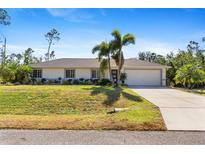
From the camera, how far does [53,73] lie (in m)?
31.7

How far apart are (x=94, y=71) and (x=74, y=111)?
1793 cm

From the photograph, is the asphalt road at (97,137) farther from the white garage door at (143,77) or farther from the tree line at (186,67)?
the white garage door at (143,77)

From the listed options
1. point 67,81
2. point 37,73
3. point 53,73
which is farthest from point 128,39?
point 37,73

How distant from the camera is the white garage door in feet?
99.4

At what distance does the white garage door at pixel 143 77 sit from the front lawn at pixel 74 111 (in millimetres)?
13249

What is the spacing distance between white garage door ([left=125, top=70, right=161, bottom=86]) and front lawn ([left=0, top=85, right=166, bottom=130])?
13.2 metres

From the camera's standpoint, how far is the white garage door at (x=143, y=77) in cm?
3030

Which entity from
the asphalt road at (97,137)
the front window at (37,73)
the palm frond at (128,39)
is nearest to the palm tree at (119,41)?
the palm frond at (128,39)

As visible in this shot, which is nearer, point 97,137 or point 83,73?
point 97,137

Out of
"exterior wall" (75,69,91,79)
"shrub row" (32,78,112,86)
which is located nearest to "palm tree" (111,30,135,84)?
"shrub row" (32,78,112,86)

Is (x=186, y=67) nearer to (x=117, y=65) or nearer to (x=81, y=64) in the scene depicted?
(x=117, y=65)
